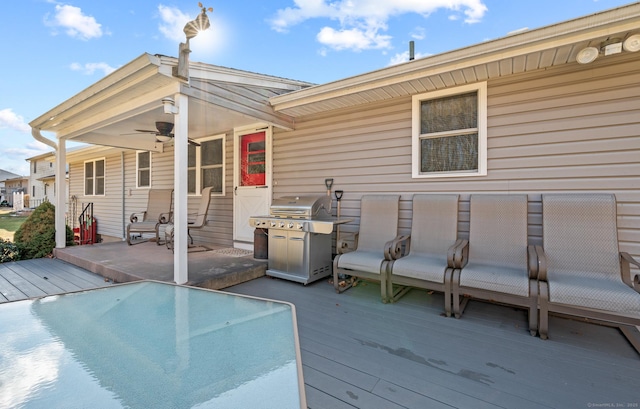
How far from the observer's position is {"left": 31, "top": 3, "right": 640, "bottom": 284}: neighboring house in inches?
110

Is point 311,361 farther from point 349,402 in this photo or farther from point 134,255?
point 134,255

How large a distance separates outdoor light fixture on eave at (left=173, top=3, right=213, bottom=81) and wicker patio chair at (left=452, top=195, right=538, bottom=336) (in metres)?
3.55

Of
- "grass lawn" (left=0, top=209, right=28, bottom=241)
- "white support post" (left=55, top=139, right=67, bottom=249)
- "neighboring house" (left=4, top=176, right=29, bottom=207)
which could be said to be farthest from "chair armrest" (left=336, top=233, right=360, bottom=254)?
"neighboring house" (left=4, top=176, right=29, bottom=207)

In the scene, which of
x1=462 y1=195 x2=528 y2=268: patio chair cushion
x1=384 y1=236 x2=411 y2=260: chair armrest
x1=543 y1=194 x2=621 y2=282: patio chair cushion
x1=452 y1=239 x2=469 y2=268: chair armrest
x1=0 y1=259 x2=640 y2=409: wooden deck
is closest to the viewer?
x1=0 y1=259 x2=640 y2=409: wooden deck

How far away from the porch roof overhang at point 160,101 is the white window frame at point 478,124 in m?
2.12

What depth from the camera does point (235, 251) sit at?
5430mm

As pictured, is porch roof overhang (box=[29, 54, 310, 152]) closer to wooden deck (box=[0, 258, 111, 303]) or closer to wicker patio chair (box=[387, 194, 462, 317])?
wooden deck (box=[0, 258, 111, 303])

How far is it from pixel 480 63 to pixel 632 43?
1105 millimetres

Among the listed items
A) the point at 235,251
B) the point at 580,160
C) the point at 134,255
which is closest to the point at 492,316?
the point at 580,160

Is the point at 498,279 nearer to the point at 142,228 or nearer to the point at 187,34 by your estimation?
the point at 187,34

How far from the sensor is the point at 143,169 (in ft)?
26.0

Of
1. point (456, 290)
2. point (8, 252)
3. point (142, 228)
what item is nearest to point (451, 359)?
point (456, 290)


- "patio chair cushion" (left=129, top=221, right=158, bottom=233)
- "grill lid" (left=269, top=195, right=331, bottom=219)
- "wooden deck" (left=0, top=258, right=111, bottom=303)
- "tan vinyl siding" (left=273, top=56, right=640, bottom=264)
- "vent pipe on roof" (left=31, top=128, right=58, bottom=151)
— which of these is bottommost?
"wooden deck" (left=0, top=258, right=111, bottom=303)

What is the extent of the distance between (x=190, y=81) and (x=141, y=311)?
282 centimetres
